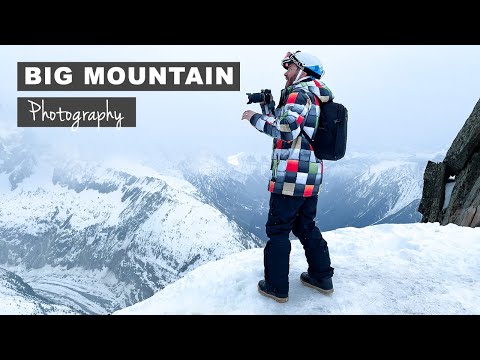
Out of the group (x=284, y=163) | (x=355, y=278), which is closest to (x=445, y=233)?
(x=355, y=278)

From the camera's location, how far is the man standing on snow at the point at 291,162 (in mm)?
5625

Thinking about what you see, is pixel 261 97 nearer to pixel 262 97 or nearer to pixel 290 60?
pixel 262 97

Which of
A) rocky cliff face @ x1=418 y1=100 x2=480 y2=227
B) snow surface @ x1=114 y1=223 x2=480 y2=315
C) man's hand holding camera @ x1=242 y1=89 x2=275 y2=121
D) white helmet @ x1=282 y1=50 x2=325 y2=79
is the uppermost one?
white helmet @ x1=282 y1=50 x2=325 y2=79

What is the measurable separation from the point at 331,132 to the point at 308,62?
1.10m

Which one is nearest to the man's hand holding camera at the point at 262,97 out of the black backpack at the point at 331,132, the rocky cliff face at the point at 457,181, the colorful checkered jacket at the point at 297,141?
the colorful checkered jacket at the point at 297,141

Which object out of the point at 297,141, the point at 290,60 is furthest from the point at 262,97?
the point at 297,141

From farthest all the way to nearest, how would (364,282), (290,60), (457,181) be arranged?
(457,181) < (364,282) < (290,60)

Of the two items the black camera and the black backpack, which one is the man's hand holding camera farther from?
the black backpack

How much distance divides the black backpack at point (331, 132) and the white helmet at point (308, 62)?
495mm

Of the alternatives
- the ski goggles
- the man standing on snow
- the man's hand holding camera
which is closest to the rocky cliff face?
the man standing on snow

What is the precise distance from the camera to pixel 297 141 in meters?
5.86

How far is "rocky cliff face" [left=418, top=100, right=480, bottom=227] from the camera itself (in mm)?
13584
